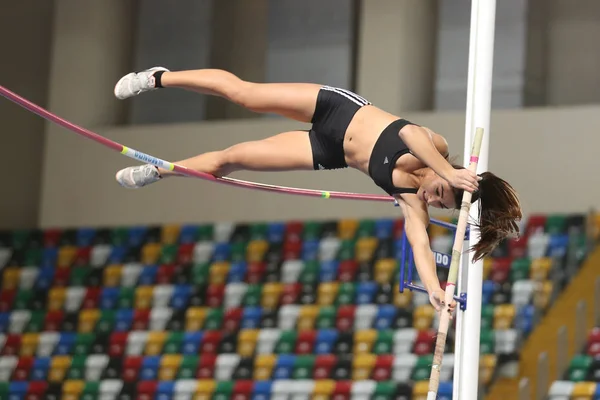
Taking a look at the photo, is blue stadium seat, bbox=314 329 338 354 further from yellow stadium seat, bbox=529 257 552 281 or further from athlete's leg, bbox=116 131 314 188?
athlete's leg, bbox=116 131 314 188

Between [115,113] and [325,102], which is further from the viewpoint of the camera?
[115,113]

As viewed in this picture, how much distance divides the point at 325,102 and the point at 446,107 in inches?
225

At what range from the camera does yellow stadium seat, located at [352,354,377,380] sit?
916cm

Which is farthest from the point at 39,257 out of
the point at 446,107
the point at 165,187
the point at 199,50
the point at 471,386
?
the point at 471,386

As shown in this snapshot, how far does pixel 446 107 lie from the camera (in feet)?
35.3

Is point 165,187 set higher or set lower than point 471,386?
higher

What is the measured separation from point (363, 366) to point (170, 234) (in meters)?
2.57

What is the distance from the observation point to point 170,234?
1096cm

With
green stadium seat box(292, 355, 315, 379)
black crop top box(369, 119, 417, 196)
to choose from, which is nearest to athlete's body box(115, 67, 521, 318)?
black crop top box(369, 119, 417, 196)

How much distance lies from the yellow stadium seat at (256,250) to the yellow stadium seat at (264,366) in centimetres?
118

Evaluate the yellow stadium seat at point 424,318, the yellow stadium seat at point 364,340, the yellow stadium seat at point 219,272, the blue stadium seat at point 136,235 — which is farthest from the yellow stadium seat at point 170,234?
the yellow stadium seat at point 424,318

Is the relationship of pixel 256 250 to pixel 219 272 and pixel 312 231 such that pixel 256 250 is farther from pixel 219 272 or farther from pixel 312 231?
pixel 312 231

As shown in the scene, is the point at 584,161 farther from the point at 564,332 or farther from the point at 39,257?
the point at 39,257

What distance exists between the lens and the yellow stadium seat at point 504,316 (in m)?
8.98
